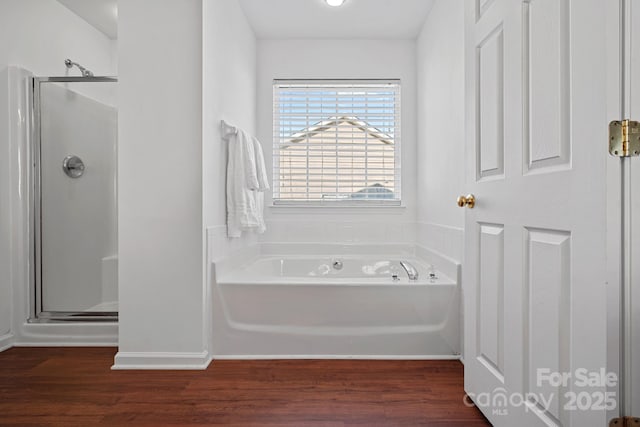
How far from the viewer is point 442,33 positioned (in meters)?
2.79

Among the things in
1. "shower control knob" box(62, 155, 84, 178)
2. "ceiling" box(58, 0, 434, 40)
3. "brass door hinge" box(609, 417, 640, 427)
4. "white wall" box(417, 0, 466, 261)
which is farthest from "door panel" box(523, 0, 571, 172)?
"shower control knob" box(62, 155, 84, 178)

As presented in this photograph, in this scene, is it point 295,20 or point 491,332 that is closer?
point 491,332

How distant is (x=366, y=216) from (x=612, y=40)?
2.73 m

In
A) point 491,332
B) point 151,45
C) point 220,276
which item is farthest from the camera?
point 220,276

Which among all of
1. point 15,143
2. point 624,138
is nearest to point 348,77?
point 15,143

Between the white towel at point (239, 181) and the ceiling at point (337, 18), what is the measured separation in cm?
109

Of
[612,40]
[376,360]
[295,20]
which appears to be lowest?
[376,360]

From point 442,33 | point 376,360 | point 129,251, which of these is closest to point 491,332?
point 376,360

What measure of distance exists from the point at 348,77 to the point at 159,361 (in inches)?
103

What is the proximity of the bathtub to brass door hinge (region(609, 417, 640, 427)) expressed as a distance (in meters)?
1.36

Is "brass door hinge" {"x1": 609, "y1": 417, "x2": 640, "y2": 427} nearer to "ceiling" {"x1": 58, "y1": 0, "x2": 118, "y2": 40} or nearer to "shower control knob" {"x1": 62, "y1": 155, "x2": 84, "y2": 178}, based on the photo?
"shower control knob" {"x1": 62, "y1": 155, "x2": 84, "y2": 178}

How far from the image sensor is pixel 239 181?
268 centimetres

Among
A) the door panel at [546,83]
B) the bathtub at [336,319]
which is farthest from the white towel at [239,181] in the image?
the door panel at [546,83]

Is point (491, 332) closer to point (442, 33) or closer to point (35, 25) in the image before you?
point (442, 33)
